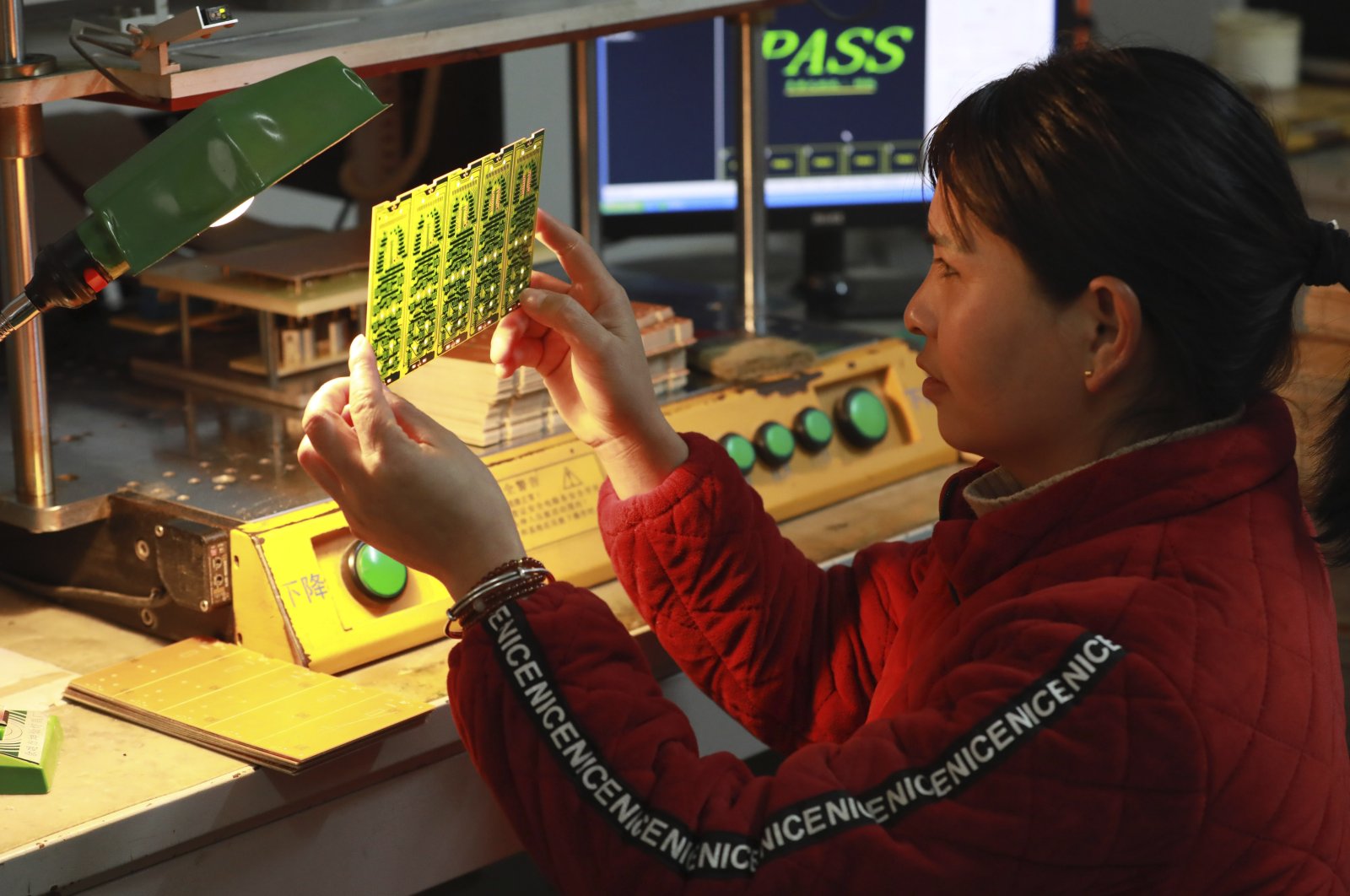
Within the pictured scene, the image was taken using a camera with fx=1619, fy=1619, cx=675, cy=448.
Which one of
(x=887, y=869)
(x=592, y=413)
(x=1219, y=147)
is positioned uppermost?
(x=1219, y=147)

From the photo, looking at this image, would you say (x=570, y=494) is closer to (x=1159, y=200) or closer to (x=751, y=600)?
(x=751, y=600)

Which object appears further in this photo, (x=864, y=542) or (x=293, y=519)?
(x=864, y=542)

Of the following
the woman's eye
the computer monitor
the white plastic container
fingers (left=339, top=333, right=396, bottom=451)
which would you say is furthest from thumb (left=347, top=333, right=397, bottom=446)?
the white plastic container

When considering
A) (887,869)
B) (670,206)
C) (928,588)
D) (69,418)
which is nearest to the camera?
(887,869)

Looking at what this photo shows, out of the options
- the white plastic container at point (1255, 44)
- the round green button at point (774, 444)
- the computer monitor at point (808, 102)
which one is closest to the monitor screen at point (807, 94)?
the computer monitor at point (808, 102)

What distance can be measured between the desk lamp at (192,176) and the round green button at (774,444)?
2.37ft

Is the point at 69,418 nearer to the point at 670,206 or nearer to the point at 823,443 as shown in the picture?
the point at 823,443

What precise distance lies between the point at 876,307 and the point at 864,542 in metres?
0.84

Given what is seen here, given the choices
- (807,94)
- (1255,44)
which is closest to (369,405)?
(807,94)

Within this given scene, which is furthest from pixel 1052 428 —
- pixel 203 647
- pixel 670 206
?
pixel 670 206

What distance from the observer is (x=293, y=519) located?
1.24m

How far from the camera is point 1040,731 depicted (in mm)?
800

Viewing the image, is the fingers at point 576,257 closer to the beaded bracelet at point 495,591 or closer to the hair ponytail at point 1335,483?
the beaded bracelet at point 495,591

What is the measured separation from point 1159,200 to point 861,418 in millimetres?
787
